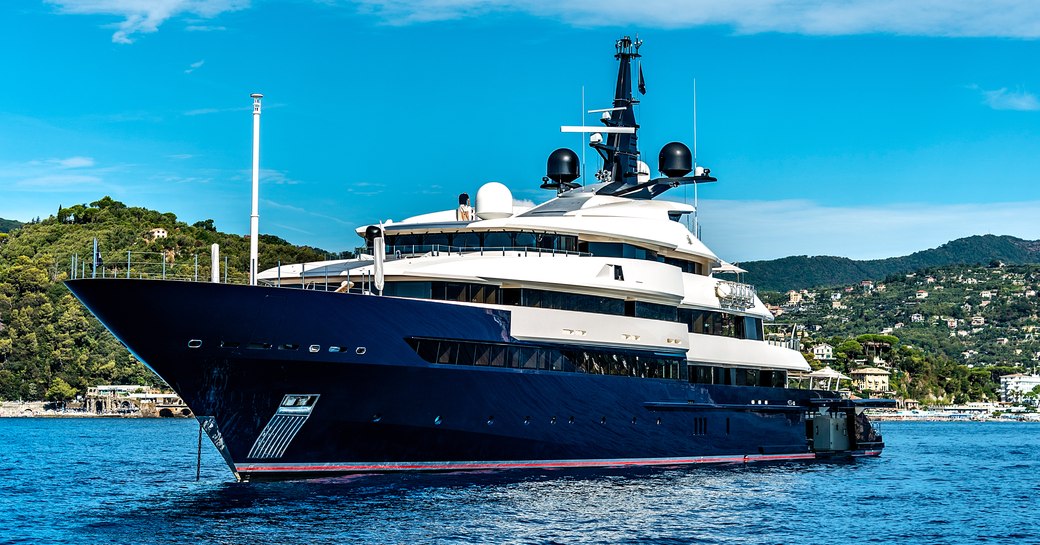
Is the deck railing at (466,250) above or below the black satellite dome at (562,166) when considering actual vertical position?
below

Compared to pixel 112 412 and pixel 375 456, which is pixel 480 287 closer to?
pixel 375 456

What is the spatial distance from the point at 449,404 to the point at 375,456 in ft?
6.93

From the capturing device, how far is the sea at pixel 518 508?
71.6 feet

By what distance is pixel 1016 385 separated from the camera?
178250mm

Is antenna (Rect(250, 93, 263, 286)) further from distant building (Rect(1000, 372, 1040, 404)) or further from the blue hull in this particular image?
distant building (Rect(1000, 372, 1040, 404))

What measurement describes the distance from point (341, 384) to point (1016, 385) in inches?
6780

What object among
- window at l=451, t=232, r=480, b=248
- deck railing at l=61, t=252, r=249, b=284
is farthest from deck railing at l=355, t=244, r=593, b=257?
deck railing at l=61, t=252, r=249, b=284

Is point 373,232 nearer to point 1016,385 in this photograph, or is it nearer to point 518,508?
point 518,508

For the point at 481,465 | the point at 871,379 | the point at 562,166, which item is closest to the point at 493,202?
the point at 562,166

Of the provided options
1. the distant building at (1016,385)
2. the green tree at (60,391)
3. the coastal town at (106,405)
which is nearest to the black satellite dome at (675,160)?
the coastal town at (106,405)

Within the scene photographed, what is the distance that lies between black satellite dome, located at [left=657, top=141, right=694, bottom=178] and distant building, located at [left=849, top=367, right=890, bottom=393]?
108 metres

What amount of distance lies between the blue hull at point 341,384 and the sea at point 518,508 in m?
0.73

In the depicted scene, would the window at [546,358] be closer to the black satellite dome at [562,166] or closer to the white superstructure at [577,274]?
the white superstructure at [577,274]

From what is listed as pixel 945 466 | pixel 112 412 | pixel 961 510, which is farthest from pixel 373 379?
pixel 112 412
